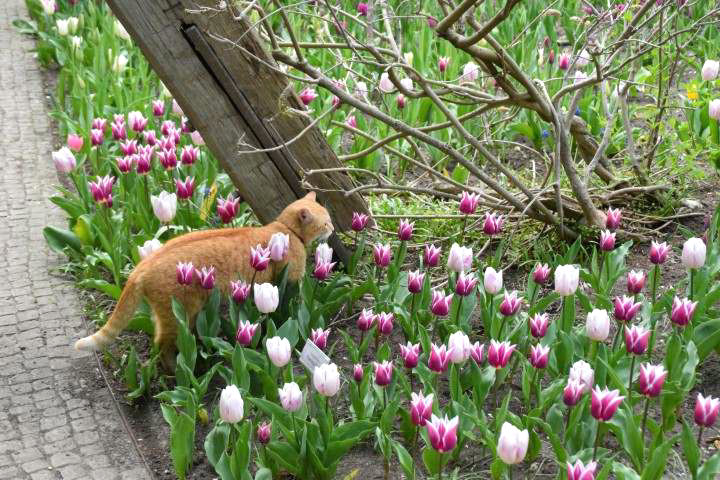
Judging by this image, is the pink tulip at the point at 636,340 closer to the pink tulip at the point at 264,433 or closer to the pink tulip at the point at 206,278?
the pink tulip at the point at 264,433

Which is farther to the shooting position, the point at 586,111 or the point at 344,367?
the point at 586,111

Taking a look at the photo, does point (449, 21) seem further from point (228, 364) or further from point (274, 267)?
point (228, 364)

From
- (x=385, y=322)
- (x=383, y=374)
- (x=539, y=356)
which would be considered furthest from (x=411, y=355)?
(x=539, y=356)

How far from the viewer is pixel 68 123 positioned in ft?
20.9

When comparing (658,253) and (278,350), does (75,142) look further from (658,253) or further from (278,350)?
(658,253)

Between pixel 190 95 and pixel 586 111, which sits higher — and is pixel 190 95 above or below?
above

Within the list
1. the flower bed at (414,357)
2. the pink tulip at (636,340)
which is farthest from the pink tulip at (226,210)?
the pink tulip at (636,340)

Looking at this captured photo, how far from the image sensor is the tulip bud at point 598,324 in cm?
346

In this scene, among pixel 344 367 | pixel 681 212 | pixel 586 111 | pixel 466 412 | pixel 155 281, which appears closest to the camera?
pixel 466 412

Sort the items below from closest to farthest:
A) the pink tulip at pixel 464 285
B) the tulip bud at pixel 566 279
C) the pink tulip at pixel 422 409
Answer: the pink tulip at pixel 422 409, the tulip bud at pixel 566 279, the pink tulip at pixel 464 285

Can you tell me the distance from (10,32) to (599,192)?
5.99m

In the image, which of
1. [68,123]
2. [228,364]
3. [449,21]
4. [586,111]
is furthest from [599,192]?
[68,123]

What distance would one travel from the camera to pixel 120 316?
390 cm

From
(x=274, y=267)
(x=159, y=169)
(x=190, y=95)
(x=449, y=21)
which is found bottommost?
(x=159, y=169)
